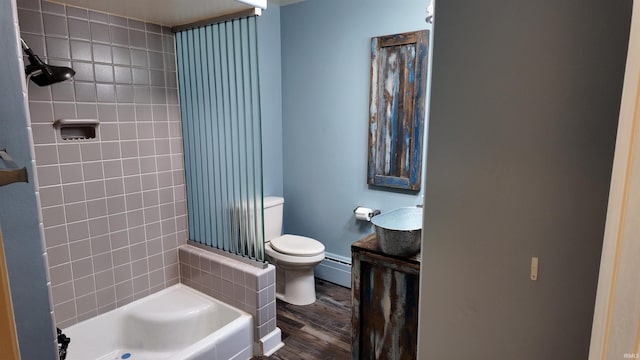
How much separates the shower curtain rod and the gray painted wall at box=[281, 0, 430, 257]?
110 centimetres

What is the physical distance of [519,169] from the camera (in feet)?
3.56

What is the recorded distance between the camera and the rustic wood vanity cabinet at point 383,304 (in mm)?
1581

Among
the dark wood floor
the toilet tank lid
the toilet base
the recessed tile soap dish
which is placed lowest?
the dark wood floor

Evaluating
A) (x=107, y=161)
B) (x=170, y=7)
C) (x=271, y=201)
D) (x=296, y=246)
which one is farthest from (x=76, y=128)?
(x=296, y=246)

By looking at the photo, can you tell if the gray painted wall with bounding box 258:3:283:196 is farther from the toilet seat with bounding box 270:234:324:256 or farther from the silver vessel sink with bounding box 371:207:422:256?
the silver vessel sink with bounding box 371:207:422:256

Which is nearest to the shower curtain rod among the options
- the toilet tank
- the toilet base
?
the toilet tank

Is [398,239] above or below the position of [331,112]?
below

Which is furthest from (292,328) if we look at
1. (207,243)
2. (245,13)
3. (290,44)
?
(290,44)

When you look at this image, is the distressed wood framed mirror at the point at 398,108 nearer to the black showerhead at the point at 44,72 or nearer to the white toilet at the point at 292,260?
the white toilet at the point at 292,260

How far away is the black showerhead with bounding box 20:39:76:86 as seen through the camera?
65.6 inches

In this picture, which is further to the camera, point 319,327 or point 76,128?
point 319,327

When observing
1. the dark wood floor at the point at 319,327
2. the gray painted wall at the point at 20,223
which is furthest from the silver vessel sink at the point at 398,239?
the gray painted wall at the point at 20,223

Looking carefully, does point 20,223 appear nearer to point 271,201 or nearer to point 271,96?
point 271,201

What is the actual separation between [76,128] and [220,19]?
3.28ft
